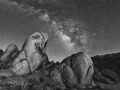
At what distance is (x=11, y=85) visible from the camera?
2534cm

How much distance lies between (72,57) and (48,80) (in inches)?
364

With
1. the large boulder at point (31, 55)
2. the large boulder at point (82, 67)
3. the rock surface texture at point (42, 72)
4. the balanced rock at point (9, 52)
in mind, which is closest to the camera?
the rock surface texture at point (42, 72)

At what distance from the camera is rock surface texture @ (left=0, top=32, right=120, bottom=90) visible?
89.2ft

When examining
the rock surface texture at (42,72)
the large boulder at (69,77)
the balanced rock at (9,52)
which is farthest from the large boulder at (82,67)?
the balanced rock at (9,52)

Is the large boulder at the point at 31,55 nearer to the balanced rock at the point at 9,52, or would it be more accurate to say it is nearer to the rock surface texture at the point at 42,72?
the rock surface texture at the point at 42,72

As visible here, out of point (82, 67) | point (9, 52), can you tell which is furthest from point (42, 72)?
point (9, 52)

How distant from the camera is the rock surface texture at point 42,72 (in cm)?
2720

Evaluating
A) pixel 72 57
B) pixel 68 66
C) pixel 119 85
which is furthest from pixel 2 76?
pixel 119 85

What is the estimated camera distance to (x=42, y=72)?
112 feet

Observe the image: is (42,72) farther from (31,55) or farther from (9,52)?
(9,52)

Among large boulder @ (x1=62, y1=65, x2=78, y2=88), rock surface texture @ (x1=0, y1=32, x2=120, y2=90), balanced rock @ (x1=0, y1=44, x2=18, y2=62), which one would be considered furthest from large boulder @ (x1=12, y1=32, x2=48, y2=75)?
large boulder @ (x1=62, y1=65, x2=78, y2=88)

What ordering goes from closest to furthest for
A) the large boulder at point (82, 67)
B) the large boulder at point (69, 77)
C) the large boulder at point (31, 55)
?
1. the large boulder at point (69, 77)
2. the large boulder at point (82, 67)
3. the large boulder at point (31, 55)

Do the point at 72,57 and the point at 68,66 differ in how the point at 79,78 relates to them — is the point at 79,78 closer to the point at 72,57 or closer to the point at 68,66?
the point at 68,66

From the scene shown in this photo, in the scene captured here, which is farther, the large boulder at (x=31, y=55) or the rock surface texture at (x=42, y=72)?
the large boulder at (x=31, y=55)
